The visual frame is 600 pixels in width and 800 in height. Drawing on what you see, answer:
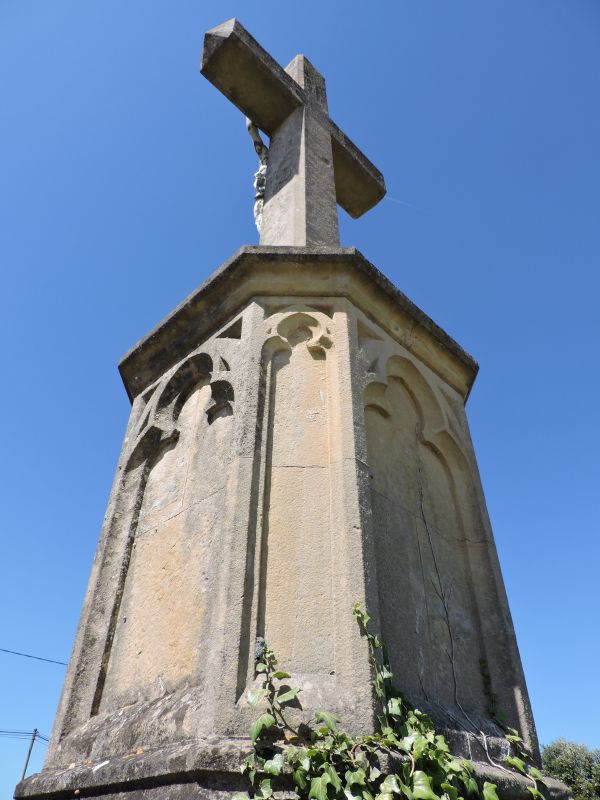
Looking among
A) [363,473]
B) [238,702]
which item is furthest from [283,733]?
[363,473]

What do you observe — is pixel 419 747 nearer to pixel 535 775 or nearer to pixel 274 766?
pixel 274 766

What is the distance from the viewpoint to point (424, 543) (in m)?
3.56

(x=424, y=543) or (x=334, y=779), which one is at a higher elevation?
(x=424, y=543)

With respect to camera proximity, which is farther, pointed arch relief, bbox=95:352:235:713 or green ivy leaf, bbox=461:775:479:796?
pointed arch relief, bbox=95:352:235:713

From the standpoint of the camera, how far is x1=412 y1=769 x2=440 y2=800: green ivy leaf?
81.1 inches

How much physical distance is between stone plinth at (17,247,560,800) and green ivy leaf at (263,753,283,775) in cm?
12

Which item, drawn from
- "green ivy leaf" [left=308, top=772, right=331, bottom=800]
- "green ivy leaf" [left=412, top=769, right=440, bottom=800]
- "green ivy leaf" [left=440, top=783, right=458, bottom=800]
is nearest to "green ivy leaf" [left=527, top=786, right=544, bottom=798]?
"green ivy leaf" [left=440, top=783, right=458, bottom=800]

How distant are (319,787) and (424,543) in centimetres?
174

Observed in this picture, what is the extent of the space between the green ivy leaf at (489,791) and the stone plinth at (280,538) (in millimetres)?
343

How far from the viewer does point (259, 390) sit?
3.39 m

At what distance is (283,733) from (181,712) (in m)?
0.51

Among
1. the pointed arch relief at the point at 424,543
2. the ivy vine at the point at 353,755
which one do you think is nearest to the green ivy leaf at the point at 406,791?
the ivy vine at the point at 353,755

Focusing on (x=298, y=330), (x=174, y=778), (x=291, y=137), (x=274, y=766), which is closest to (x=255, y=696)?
(x=274, y=766)

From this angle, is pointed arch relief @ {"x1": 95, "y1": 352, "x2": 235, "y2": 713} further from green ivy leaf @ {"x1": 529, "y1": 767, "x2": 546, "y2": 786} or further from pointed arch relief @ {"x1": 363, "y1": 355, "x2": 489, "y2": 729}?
green ivy leaf @ {"x1": 529, "y1": 767, "x2": 546, "y2": 786}
